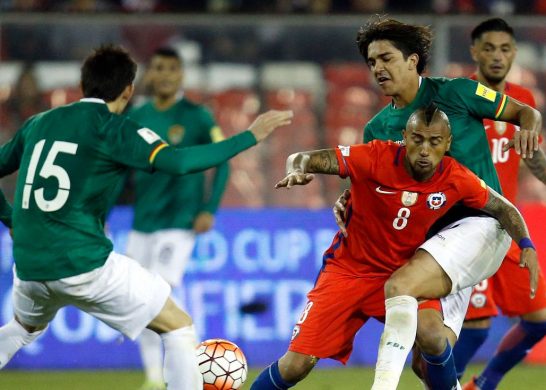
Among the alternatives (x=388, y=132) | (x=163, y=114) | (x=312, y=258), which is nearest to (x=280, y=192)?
(x=312, y=258)

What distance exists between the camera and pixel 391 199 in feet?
20.0

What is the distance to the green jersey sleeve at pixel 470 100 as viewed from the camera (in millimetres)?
6285

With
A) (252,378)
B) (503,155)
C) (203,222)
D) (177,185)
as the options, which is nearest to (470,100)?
(503,155)

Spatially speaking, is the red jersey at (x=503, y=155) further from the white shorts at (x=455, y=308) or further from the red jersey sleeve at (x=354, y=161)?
the red jersey sleeve at (x=354, y=161)

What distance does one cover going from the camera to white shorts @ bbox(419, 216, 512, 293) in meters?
6.03

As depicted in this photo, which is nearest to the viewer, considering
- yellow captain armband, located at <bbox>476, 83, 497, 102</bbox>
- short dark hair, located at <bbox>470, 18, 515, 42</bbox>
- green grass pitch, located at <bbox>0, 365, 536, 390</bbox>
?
yellow captain armband, located at <bbox>476, 83, 497, 102</bbox>

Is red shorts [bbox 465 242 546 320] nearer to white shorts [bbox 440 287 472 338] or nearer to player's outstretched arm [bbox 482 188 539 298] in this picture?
white shorts [bbox 440 287 472 338]

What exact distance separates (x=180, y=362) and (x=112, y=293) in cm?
48

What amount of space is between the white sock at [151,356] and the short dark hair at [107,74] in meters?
2.62

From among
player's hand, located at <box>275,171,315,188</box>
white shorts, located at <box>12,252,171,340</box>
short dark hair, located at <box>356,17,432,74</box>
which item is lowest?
white shorts, located at <box>12,252,171,340</box>

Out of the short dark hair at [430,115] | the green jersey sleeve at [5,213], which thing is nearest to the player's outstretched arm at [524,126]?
the short dark hair at [430,115]

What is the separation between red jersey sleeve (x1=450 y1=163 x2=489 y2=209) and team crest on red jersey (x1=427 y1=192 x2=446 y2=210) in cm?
9

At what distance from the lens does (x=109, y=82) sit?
6.16m

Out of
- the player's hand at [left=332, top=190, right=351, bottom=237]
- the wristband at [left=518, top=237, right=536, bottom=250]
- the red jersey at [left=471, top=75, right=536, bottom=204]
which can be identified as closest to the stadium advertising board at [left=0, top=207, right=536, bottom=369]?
the red jersey at [left=471, top=75, right=536, bottom=204]
